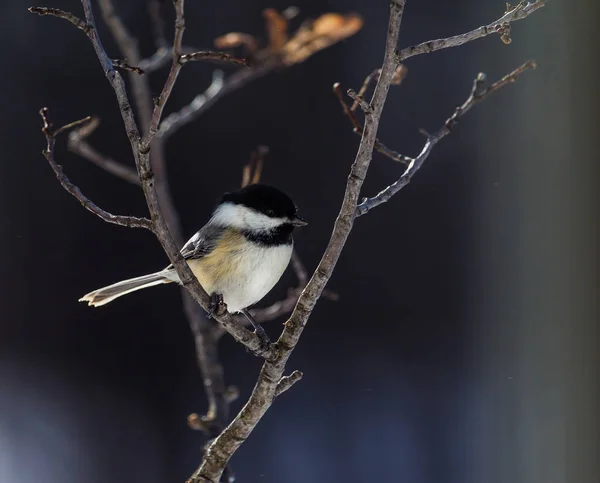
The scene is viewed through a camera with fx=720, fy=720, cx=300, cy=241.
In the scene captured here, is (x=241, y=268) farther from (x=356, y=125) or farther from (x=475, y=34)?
(x=475, y=34)

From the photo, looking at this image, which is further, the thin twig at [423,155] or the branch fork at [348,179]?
the thin twig at [423,155]

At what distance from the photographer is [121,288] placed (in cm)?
181

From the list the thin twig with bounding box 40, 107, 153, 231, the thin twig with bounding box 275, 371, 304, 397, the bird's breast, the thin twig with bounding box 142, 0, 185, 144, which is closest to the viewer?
the thin twig with bounding box 142, 0, 185, 144

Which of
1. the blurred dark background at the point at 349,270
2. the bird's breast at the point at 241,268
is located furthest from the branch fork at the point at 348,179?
the blurred dark background at the point at 349,270

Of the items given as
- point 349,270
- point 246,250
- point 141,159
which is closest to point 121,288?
point 246,250

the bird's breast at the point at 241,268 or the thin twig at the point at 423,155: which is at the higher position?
the thin twig at the point at 423,155

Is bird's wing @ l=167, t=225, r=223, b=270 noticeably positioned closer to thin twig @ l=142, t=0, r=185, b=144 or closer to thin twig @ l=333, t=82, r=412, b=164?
thin twig @ l=333, t=82, r=412, b=164

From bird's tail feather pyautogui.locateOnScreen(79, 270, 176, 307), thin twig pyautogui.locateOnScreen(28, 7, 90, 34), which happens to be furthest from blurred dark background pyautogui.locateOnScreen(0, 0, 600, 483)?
thin twig pyautogui.locateOnScreen(28, 7, 90, 34)

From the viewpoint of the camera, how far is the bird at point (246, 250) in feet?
5.64

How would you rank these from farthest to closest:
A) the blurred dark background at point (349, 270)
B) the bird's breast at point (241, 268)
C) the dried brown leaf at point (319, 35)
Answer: the blurred dark background at point (349, 270), the bird's breast at point (241, 268), the dried brown leaf at point (319, 35)

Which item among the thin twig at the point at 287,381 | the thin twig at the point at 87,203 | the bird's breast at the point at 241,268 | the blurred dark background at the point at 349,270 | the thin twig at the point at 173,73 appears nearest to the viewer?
the thin twig at the point at 173,73

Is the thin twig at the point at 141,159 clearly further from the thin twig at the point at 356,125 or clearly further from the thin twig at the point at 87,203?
the thin twig at the point at 356,125

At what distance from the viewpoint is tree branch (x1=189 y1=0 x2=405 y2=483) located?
1.07m

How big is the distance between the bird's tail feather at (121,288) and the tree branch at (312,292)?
25.1 inches
